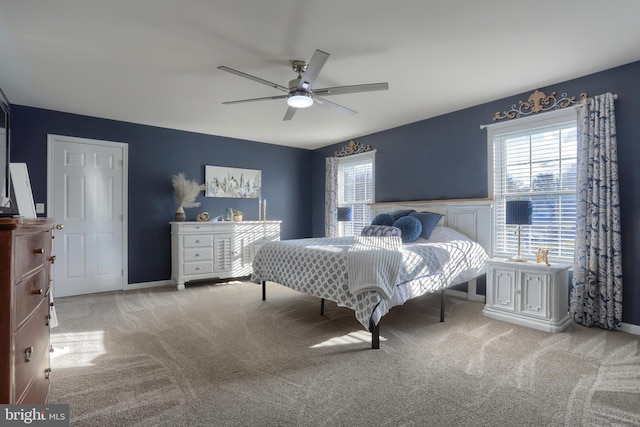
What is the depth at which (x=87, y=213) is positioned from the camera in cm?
458

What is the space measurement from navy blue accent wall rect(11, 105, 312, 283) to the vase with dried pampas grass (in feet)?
0.63

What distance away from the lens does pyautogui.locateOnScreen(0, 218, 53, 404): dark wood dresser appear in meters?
1.09

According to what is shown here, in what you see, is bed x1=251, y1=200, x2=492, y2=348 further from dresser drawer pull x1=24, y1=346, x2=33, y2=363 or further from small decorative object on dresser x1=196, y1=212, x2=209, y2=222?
dresser drawer pull x1=24, y1=346, x2=33, y2=363

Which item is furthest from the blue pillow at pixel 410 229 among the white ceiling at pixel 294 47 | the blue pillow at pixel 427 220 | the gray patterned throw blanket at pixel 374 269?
the white ceiling at pixel 294 47

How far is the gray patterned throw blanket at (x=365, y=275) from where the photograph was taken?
2631 millimetres

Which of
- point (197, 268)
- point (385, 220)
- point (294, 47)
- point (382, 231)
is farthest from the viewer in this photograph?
point (197, 268)

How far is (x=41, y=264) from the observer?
60.9 inches

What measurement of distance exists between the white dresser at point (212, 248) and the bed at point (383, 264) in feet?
4.39

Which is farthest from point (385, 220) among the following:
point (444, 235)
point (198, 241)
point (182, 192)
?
point (182, 192)

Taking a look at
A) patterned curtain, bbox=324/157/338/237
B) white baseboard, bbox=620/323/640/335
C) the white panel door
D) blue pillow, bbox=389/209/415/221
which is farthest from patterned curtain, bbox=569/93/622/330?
the white panel door

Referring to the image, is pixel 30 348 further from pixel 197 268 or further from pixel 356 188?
pixel 356 188

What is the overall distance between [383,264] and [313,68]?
158 centimetres

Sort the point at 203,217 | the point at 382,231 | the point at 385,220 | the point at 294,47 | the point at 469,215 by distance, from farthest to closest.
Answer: the point at 203,217 → the point at 385,220 → the point at 469,215 → the point at 382,231 → the point at 294,47

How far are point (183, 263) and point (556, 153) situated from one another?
4.90m
